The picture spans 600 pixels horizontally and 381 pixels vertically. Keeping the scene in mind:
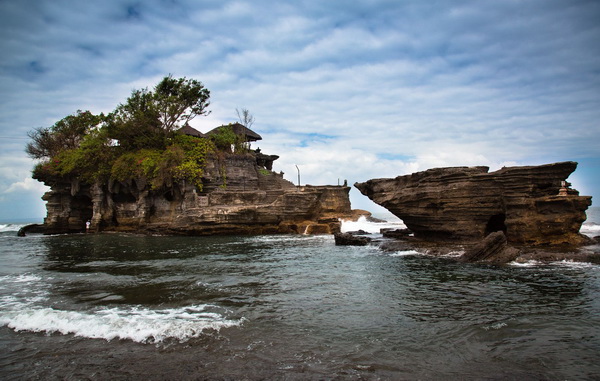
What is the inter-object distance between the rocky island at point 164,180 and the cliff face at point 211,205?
0.31 ft

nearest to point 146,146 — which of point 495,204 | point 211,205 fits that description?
point 211,205

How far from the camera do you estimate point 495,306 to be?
28.0 feet

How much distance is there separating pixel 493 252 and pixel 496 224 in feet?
18.9

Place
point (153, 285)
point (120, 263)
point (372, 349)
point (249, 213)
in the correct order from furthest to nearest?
point (249, 213) → point (120, 263) → point (153, 285) → point (372, 349)

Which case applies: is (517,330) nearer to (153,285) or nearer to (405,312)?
(405,312)

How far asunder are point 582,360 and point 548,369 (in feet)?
2.60

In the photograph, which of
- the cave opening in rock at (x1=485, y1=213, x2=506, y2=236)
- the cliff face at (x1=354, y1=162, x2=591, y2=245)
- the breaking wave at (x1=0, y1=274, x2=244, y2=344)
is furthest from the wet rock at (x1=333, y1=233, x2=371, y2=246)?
the breaking wave at (x1=0, y1=274, x2=244, y2=344)

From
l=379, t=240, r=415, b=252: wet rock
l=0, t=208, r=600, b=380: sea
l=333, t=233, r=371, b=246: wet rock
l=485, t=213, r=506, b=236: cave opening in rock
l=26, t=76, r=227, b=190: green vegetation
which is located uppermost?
l=26, t=76, r=227, b=190: green vegetation

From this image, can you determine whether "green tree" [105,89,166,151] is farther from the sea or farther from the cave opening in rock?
the cave opening in rock

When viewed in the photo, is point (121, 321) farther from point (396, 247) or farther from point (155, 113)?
point (155, 113)

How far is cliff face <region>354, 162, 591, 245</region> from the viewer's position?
16.8m

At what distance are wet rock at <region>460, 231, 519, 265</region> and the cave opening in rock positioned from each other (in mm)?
4115

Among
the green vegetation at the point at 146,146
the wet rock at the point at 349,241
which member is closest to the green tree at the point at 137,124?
the green vegetation at the point at 146,146

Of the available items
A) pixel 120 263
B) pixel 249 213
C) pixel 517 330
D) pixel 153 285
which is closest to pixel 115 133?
pixel 249 213
